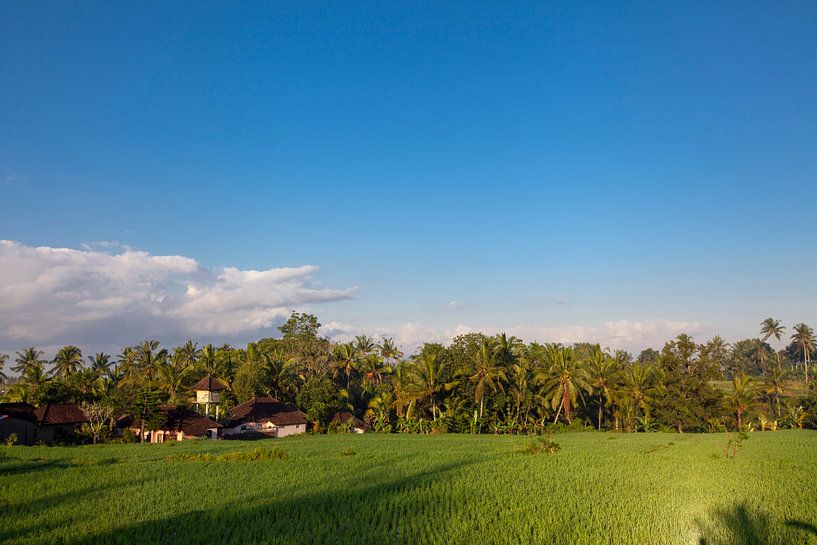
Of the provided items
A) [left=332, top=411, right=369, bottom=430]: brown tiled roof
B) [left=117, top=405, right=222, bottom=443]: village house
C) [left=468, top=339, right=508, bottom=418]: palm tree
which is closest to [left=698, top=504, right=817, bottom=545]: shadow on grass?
[left=468, top=339, right=508, bottom=418]: palm tree

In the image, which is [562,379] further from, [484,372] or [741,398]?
[741,398]

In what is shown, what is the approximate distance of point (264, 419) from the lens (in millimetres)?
49406

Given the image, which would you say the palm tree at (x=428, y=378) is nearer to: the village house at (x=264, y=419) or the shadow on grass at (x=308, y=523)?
the village house at (x=264, y=419)

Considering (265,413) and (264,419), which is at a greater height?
(265,413)

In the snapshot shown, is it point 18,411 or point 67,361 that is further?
point 67,361

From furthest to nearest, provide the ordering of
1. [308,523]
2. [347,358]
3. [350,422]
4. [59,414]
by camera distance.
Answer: [347,358], [350,422], [59,414], [308,523]

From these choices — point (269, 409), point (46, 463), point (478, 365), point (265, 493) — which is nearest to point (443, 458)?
point (265, 493)

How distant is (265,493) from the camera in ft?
59.3

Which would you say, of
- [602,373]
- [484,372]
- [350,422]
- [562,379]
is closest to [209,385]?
[350,422]

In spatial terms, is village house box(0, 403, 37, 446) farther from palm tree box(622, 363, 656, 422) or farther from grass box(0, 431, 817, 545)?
palm tree box(622, 363, 656, 422)

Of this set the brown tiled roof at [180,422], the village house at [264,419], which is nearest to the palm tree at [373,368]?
the village house at [264,419]

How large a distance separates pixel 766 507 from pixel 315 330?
74796mm

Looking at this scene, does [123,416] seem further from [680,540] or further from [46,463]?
[680,540]

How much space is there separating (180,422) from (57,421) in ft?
28.7
